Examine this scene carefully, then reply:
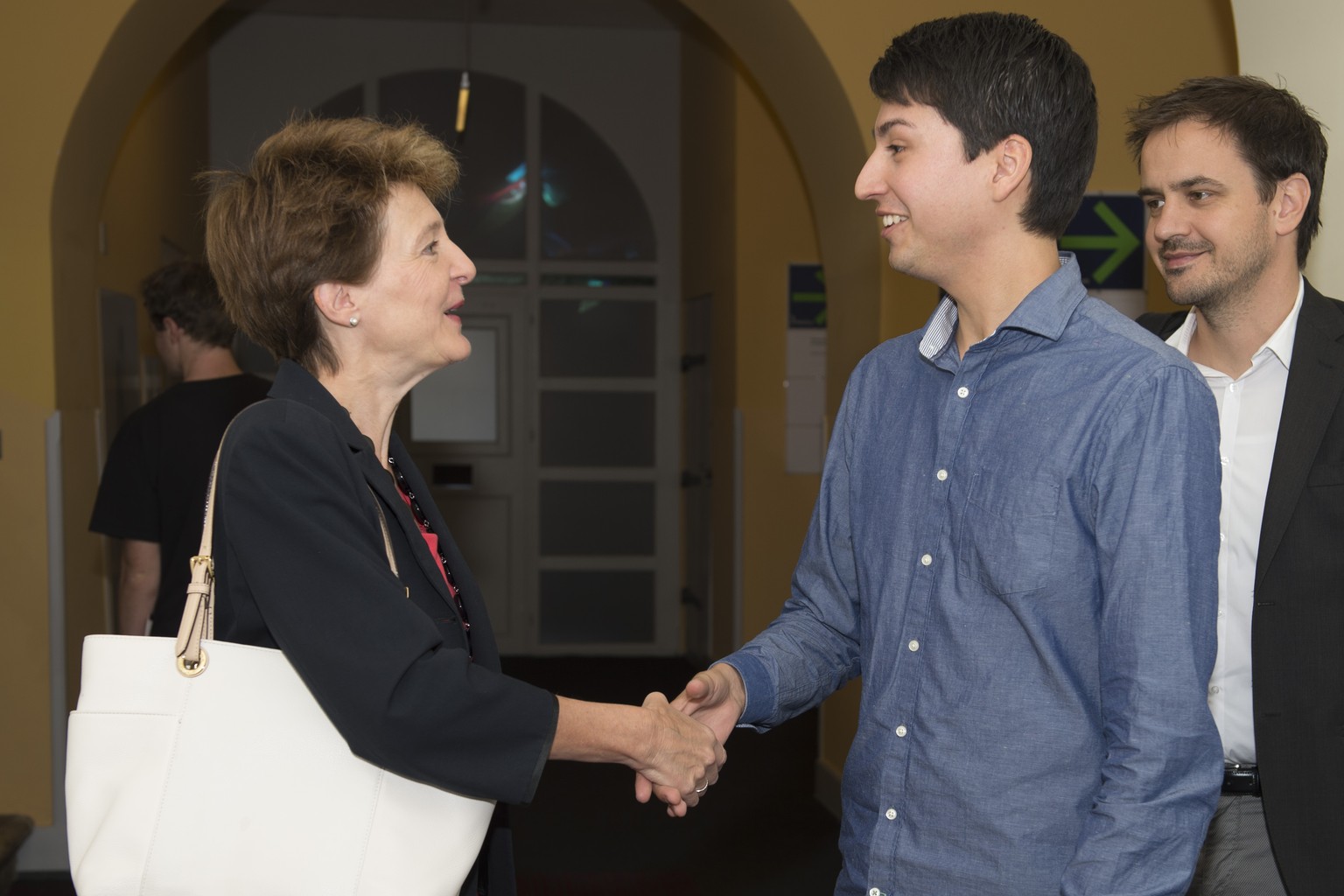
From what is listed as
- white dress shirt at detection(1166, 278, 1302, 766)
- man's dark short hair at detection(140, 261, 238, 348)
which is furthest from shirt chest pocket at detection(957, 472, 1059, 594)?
man's dark short hair at detection(140, 261, 238, 348)

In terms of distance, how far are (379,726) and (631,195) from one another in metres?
7.76

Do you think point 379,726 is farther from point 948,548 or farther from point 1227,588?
point 1227,588

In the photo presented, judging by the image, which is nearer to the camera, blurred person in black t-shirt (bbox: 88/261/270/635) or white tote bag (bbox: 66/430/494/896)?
white tote bag (bbox: 66/430/494/896)

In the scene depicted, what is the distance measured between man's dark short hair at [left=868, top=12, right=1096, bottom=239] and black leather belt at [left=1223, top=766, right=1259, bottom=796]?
0.95m

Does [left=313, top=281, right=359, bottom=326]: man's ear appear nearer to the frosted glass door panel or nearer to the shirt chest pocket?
the shirt chest pocket

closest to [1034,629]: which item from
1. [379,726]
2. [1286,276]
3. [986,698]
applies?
[986,698]

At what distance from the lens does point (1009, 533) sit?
1446mm

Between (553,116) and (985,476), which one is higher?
(553,116)

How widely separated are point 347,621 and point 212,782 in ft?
0.75


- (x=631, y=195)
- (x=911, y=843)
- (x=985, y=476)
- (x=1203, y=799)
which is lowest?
(x=911, y=843)

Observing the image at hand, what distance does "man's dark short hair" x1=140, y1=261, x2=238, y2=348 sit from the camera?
343cm

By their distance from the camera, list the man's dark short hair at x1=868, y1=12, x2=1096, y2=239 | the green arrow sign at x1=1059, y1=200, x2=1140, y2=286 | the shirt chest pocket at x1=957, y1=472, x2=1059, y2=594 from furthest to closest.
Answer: the green arrow sign at x1=1059, y1=200, x2=1140, y2=286, the man's dark short hair at x1=868, y1=12, x2=1096, y2=239, the shirt chest pocket at x1=957, y1=472, x2=1059, y2=594

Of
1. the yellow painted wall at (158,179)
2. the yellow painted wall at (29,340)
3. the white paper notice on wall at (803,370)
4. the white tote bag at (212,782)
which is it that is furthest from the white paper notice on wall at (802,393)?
the white tote bag at (212,782)

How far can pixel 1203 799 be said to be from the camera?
1317mm
